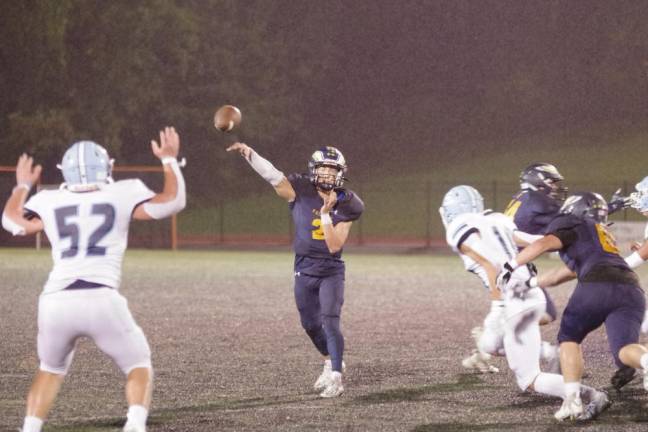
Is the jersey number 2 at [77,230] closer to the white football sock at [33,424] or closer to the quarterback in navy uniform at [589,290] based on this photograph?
the white football sock at [33,424]

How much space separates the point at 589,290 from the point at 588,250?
0.89 ft

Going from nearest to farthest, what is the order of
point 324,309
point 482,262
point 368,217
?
1. point 482,262
2. point 324,309
3. point 368,217

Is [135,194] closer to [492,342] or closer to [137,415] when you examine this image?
[137,415]

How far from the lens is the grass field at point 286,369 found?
23.8 ft

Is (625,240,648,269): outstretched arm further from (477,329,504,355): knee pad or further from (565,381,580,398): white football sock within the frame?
(565,381,580,398): white football sock

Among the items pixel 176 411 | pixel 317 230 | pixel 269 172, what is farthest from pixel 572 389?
pixel 269 172

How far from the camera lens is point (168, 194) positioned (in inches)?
243

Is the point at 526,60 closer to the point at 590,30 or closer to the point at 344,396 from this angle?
the point at 590,30

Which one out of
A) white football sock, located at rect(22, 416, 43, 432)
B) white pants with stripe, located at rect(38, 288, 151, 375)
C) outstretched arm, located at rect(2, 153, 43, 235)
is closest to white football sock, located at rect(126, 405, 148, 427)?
white pants with stripe, located at rect(38, 288, 151, 375)

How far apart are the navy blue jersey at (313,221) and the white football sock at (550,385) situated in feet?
6.43

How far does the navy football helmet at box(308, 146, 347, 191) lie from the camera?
8.44 m

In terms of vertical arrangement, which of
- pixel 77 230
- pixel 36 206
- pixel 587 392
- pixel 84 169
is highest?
pixel 84 169

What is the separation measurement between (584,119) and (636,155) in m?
5.57

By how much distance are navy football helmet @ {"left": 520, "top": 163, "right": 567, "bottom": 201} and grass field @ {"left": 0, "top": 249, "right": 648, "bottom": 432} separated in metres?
1.57
